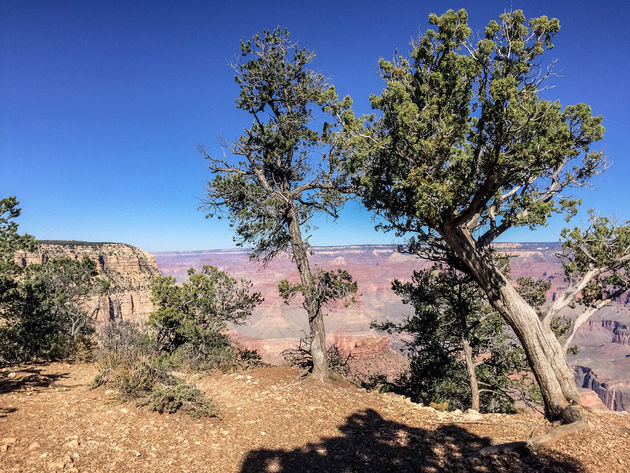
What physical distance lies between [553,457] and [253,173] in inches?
341

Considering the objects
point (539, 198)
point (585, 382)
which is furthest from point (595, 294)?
point (585, 382)

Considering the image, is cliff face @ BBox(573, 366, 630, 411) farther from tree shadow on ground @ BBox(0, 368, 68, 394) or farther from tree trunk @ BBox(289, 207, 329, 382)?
tree shadow on ground @ BBox(0, 368, 68, 394)

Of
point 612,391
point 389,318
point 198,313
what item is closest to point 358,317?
point 389,318

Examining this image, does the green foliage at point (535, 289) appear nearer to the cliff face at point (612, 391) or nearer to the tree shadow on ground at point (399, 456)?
the tree shadow on ground at point (399, 456)

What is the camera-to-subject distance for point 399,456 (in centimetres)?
543

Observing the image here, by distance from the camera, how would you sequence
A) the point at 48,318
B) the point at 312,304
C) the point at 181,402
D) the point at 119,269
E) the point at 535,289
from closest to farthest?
the point at 181,402, the point at 312,304, the point at 535,289, the point at 48,318, the point at 119,269

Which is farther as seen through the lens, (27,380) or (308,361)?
(308,361)

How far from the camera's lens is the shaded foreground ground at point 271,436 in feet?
15.6

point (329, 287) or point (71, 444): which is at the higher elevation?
point (329, 287)

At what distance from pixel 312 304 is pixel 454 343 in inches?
249

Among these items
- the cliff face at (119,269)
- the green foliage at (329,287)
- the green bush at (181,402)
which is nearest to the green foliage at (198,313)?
the green foliage at (329,287)

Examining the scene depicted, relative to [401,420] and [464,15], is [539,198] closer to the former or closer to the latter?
[464,15]

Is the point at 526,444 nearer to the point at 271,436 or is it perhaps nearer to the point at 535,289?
the point at 271,436

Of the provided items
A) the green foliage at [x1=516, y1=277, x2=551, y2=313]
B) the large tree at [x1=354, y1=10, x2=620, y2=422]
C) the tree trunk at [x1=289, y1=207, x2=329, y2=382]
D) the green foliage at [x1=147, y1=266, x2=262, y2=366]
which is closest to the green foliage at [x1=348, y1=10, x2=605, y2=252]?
the large tree at [x1=354, y1=10, x2=620, y2=422]
